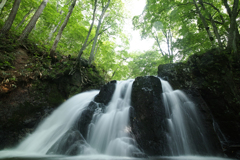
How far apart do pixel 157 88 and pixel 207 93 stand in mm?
2794

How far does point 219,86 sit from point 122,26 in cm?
1192

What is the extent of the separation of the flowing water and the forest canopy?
4233 mm

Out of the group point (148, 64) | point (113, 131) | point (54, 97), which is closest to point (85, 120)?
point (113, 131)

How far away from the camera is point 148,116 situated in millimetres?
4809

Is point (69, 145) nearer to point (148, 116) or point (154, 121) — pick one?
point (148, 116)

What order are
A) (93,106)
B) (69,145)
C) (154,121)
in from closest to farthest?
(69,145), (154,121), (93,106)

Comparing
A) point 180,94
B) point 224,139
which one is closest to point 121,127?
point 180,94

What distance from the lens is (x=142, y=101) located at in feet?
17.3

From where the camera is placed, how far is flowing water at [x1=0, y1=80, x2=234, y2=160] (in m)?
3.82

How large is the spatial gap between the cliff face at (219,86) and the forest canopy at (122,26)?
27.7 inches

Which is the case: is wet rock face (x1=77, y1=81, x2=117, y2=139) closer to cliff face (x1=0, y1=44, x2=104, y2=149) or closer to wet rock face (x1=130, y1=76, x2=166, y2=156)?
wet rock face (x1=130, y1=76, x2=166, y2=156)

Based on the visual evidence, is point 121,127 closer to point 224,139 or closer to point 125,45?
point 224,139

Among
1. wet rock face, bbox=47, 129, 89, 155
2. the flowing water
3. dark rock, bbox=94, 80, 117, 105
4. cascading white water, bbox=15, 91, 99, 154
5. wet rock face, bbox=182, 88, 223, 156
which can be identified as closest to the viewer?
wet rock face, bbox=47, 129, 89, 155

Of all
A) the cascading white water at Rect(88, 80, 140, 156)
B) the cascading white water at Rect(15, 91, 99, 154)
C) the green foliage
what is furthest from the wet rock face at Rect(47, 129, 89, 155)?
the green foliage
